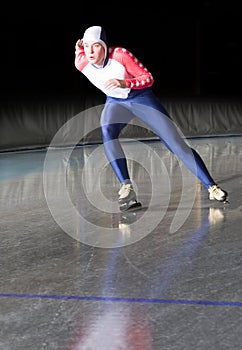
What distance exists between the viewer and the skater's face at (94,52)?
3598 millimetres

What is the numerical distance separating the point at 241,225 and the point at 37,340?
5.52ft

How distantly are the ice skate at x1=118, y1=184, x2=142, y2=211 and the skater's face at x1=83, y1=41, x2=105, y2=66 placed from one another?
731 mm

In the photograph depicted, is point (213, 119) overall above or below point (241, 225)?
below

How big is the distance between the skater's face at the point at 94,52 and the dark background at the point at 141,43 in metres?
3.97

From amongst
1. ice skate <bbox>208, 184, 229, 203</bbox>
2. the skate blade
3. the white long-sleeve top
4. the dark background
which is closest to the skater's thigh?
the white long-sleeve top

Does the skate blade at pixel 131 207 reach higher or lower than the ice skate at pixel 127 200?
lower

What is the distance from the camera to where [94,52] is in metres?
3.60

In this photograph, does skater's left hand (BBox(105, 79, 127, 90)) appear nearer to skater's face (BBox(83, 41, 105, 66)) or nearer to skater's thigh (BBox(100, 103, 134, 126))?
skater's face (BBox(83, 41, 105, 66))

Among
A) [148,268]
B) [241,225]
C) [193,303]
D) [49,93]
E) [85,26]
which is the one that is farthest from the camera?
[85,26]

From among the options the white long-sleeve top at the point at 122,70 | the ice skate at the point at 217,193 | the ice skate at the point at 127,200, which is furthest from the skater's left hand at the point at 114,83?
the ice skate at the point at 217,193

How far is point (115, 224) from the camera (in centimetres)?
345

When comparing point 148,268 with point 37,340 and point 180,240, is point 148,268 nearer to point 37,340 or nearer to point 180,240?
point 180,240

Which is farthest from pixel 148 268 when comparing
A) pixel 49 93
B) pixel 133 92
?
pixel 49 93

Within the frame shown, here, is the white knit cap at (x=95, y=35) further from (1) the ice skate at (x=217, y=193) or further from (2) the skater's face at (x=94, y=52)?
(1) the ice skate at (x=217, y=193)
